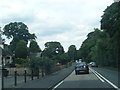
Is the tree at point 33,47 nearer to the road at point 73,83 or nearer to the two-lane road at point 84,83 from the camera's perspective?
the road at point 73,83

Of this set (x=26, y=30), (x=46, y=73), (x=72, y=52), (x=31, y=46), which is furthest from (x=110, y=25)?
(x=72, y=52)

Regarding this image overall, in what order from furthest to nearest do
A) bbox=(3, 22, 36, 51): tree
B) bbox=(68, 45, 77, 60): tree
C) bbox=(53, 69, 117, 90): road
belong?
bbox=(68, 45, 77, 60): tree < bbox=(3, 22, 36, 51): tree < bbox=(53, 69, 117, 90): road

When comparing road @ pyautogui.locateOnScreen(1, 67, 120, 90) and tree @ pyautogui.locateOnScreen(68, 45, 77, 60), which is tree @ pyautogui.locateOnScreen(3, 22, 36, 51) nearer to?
tree @ pyautogui.locateOnScreen(68, 45, 77, 60)

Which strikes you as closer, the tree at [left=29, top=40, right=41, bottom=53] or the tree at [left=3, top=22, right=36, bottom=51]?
the tree at [left=29, top=40, right=41, bottom=53]

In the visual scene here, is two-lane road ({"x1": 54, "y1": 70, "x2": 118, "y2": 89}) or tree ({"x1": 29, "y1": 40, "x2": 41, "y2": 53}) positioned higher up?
tree ({"x1": 29, "y1": 40, "x2": 41, "y2": 53})

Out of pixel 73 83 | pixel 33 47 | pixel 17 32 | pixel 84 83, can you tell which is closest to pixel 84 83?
pixel 84 83

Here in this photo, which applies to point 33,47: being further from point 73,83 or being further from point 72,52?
point 72,52

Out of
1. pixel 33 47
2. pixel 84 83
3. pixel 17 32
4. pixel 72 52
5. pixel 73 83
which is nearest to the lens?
pixel 84 83

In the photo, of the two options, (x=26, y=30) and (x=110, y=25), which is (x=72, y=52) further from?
(x=110, y=25)

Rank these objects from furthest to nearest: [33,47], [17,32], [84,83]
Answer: [17,32]
[33,47]
[84,83]

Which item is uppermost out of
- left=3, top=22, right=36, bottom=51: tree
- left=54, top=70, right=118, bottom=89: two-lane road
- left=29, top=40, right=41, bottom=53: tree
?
left=3, top=22, right=36, bottom=51: tree

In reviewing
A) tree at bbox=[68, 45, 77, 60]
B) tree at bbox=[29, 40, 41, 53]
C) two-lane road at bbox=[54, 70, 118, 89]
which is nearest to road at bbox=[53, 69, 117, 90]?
two-lane road at bbox=[54, 70, 118, 89]

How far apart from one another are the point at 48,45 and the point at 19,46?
59.7m

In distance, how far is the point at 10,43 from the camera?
359 feet
